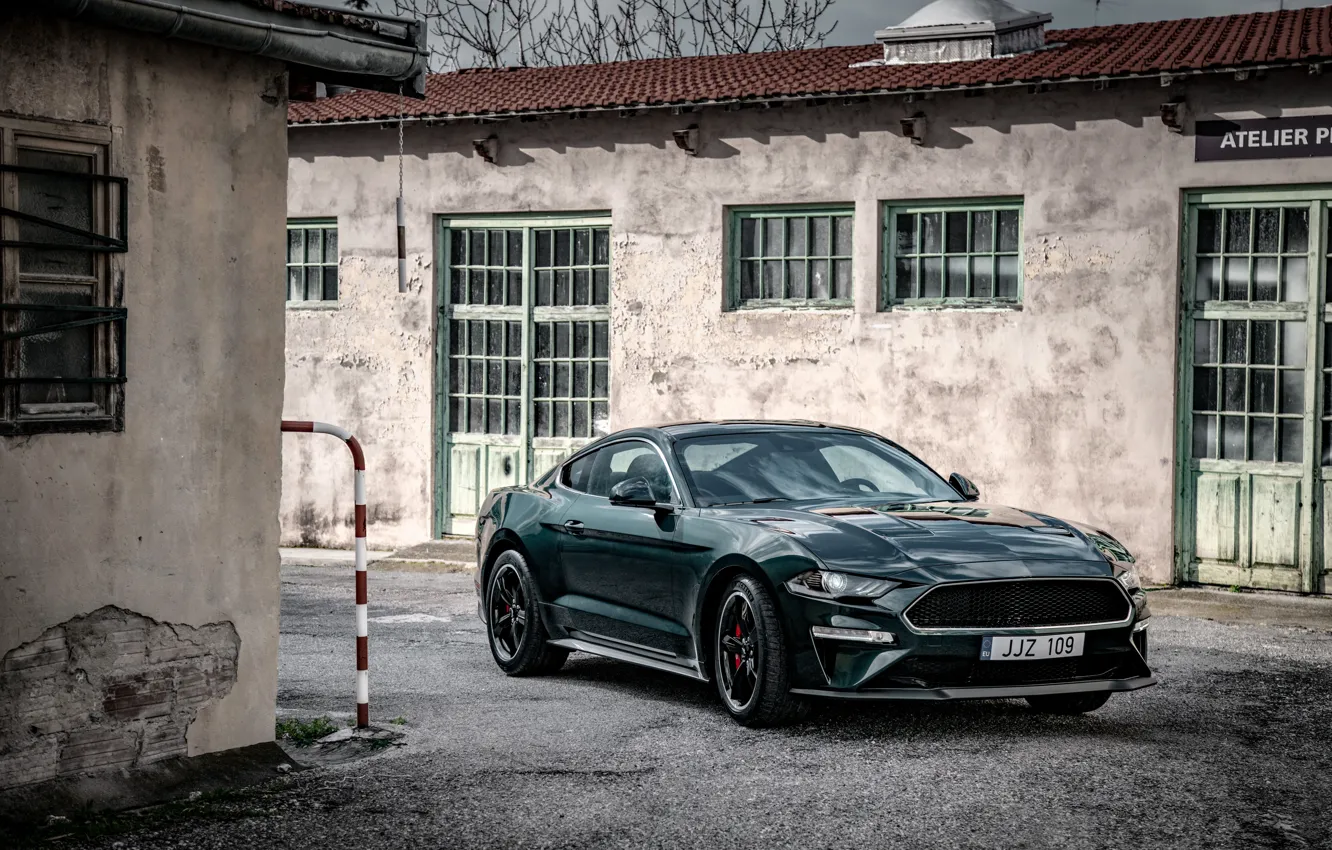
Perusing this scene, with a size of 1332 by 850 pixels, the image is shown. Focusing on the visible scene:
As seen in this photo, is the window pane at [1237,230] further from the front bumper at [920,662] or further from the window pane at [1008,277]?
the front bumper at [920,662]

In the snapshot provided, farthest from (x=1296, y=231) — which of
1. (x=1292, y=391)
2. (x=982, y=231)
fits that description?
(x=982, y=231)

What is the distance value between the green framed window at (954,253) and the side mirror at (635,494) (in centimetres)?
682

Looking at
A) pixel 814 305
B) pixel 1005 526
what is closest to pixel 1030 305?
pixel 814 305

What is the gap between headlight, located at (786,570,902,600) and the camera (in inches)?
324

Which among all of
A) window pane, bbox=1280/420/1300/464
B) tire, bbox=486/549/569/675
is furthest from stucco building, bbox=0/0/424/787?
window pane, bbox=1280/420/1300/464

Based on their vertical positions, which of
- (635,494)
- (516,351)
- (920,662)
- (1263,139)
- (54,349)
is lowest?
(920,662)

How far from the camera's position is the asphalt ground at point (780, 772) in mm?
6648

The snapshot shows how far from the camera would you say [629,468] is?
10273 millimetres

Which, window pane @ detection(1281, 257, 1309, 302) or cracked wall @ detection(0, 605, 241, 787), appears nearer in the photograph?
cracked wall @ detection(0, 605, 241, 787)

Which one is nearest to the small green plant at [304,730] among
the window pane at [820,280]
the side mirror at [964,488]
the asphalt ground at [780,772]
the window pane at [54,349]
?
the asphalt ground at [780,772]

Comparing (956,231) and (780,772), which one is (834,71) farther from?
(780,772)

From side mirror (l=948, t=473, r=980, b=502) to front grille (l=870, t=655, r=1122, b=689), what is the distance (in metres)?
1.81

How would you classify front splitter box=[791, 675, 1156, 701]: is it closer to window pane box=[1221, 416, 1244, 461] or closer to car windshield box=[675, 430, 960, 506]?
car windshield box=[675, 430, 960, 506]

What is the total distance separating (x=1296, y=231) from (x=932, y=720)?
7307 millimetres
